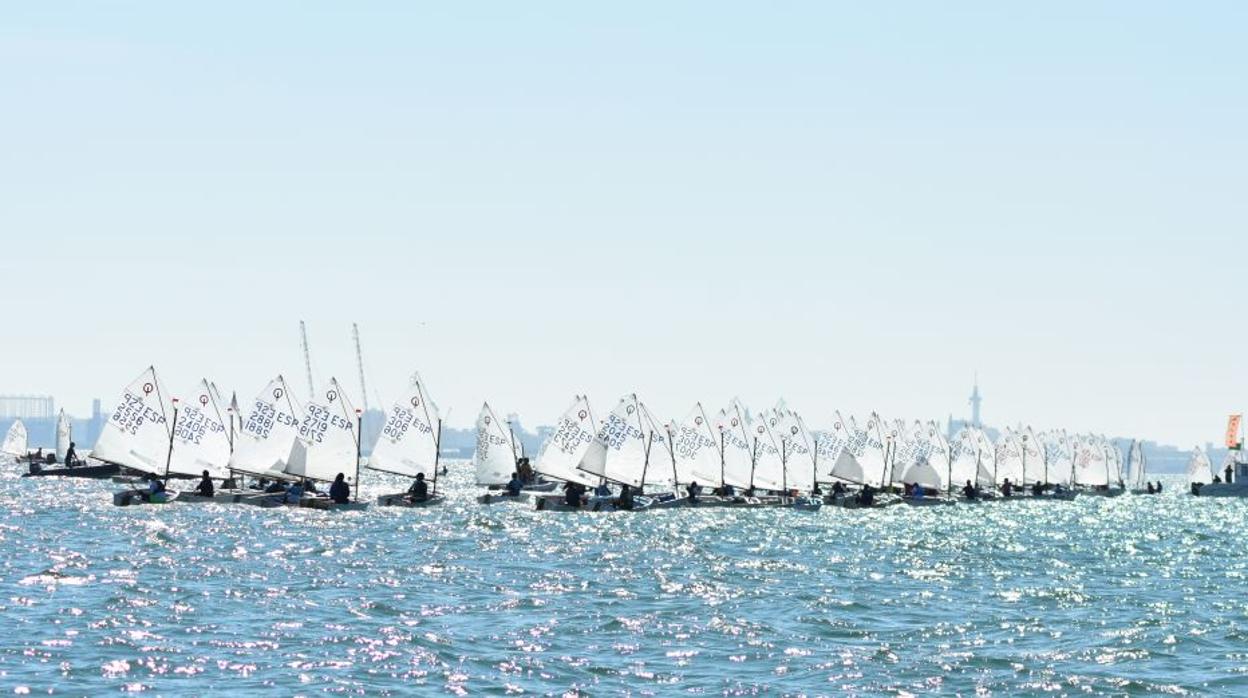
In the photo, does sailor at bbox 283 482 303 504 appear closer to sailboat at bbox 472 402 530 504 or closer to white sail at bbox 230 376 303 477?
white sail at bbox 230 376 303 477

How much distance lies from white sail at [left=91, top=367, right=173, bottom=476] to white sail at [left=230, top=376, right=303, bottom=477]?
37.7 ft

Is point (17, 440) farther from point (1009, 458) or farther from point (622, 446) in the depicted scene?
point (622, 446)

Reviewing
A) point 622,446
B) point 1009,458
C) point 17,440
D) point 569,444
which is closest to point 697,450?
point 622,446

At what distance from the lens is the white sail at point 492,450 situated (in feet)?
344

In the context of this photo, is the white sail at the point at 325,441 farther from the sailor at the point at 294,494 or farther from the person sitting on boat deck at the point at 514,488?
the person sitting on boat deck at the point at 514,488

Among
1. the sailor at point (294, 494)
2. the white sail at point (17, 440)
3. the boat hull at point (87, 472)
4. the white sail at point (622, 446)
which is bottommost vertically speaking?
the sailor at point (294, 494)

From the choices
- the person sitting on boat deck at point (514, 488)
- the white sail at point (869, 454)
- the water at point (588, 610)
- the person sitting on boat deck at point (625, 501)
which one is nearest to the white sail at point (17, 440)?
the white sail at point (869, 454)

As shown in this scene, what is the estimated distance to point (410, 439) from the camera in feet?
304

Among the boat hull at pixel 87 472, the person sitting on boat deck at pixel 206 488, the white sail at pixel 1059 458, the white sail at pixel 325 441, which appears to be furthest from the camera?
the white sail at pixel 1059 458

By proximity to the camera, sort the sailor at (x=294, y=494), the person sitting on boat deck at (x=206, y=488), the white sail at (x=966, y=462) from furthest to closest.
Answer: the white sail at (x=966, y=462)
the person sitting on boat deck at (x=206, y=488)
the sailor at (x=294, y=494)

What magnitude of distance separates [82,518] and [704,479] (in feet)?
123

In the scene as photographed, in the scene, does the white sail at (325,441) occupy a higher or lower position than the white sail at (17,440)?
lower

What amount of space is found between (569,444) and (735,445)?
1475cm

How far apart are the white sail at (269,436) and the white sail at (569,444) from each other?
1335 cm
